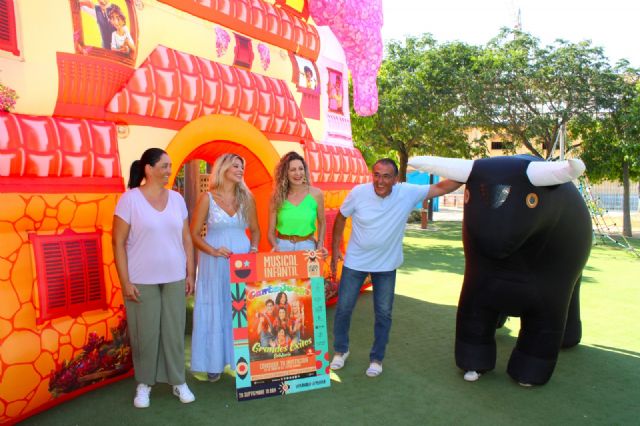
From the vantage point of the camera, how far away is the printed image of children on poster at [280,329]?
11.5ft

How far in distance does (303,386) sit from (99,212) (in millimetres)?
1740

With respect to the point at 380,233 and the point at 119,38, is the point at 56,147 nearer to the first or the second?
the point at 119,38

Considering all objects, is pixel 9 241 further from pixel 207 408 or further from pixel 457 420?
pixel 457 420

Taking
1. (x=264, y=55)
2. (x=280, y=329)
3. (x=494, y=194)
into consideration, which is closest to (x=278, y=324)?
(x=280, y=329)

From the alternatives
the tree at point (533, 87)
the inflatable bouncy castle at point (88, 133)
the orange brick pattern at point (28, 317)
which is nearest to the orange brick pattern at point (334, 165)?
the inflatable bouncy castle at point (88, 133)

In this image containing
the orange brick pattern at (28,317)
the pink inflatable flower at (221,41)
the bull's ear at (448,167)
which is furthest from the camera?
the pink inflatable flower at (221,41)

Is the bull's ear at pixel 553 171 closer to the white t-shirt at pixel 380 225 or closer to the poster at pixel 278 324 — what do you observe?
the white t-shirt at pixel 380 225

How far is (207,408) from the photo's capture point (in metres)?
3.32

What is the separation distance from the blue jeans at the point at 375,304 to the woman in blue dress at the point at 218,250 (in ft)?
2.61

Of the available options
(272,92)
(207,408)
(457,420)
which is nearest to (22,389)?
(207,408)

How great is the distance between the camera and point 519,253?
354 centimetres

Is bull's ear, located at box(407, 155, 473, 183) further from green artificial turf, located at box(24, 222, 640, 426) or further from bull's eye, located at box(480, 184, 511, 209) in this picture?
green artificial turf, located at box(24, 222, 640, 426)

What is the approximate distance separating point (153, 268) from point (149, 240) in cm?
17

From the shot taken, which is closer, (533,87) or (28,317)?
(28,317)
